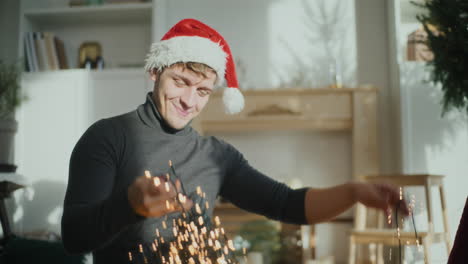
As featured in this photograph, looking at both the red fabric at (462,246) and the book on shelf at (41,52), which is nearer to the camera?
the red fabric at (462,246)

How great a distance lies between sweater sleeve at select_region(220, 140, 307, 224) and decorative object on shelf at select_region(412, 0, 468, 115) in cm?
169

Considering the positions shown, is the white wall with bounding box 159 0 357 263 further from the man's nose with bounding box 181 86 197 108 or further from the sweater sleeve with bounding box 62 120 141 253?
the sweater sleeve with bounding box 62 120 141 253

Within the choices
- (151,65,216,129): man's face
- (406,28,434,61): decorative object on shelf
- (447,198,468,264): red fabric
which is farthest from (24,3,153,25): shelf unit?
(447,198,468,264): red fabric

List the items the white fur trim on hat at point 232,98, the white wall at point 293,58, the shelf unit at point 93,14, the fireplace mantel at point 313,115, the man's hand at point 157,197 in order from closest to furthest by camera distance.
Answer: the man's hand at point 157,197 < the white fur trim on hat at point 232,98 < the fireplace mantel at point 313,115 < the shelf unit at point 93,14 < the white wall at point 293,58

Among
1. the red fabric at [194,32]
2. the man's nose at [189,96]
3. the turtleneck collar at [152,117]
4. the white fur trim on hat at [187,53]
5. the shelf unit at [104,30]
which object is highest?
the shelf unit at [104,30]

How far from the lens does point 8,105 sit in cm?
306

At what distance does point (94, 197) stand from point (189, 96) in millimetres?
326

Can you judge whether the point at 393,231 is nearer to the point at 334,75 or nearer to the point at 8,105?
the point at 334,75

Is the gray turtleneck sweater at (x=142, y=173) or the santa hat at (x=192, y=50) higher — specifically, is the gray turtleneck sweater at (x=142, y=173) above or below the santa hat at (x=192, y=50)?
below

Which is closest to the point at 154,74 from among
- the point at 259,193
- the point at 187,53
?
the point at 187,53

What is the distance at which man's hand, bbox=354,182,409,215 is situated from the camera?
0.91 metres

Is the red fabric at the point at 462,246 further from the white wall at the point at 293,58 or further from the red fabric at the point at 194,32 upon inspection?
the white wall at the point at 293,58

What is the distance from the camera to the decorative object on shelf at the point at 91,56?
355cm

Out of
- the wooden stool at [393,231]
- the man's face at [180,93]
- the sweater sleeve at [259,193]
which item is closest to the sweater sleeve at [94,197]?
the man's face at [180,93]
